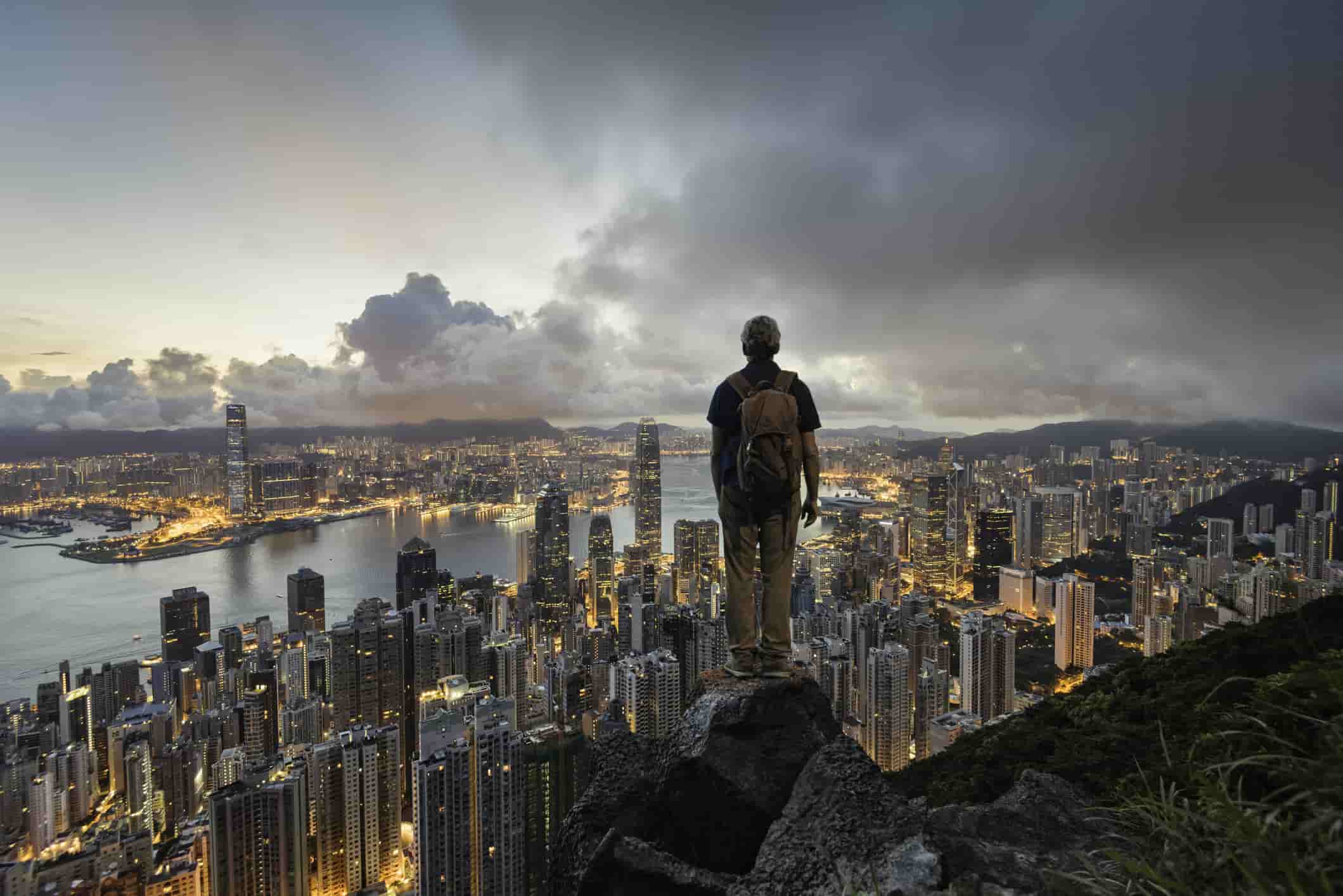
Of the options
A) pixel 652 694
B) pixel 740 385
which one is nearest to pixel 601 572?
Result: pixel 652 694

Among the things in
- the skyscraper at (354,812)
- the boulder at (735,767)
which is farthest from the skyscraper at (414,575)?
the boulder at (735,767)

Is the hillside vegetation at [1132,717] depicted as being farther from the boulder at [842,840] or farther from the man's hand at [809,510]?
the man's hand at [809,510]

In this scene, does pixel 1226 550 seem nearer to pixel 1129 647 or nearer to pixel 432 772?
pixel 1129 647

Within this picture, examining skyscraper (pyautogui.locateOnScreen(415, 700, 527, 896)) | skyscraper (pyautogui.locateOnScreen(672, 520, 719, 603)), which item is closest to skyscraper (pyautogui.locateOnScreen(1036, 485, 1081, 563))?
skyscraper (pyautogui.locateOnScreen(672, 520, 719, 603))

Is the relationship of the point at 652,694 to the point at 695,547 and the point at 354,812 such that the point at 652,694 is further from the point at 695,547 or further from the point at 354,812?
the point at 695,547

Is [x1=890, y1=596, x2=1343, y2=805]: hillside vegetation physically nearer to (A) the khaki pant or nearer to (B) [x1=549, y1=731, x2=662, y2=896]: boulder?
(A) the khaki pant
